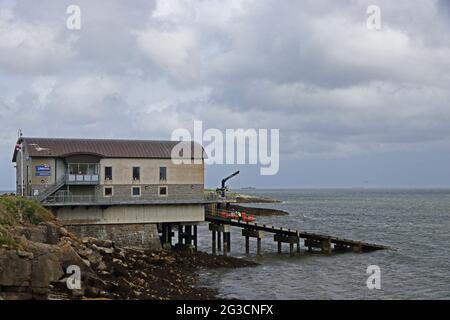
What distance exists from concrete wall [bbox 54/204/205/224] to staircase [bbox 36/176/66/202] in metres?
1.37

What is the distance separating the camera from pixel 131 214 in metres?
46.5

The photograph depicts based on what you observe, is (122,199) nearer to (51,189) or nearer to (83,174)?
(83,174)

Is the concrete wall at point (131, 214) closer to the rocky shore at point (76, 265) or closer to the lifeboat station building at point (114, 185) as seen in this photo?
the lifeboat station building at point (114, 185)

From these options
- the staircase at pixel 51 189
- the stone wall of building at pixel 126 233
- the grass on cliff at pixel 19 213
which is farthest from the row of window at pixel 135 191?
the grass on cliff at pixel 19 213

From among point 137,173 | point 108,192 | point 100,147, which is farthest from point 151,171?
point 100,147

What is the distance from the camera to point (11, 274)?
28.3 metres

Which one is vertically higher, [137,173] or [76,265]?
[137,173]

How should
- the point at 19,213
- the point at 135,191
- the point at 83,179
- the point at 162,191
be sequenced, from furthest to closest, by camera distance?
the point at 162,191, the point at 135,191, the point at 83,179, the point at 19,213

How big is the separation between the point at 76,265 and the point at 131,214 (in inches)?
565

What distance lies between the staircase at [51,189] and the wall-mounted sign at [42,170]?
0.99 metres

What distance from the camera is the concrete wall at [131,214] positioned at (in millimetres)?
45031

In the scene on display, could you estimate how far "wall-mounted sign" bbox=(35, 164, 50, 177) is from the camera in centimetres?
4494

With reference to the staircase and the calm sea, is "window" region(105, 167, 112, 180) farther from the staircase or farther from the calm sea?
the calm sea
